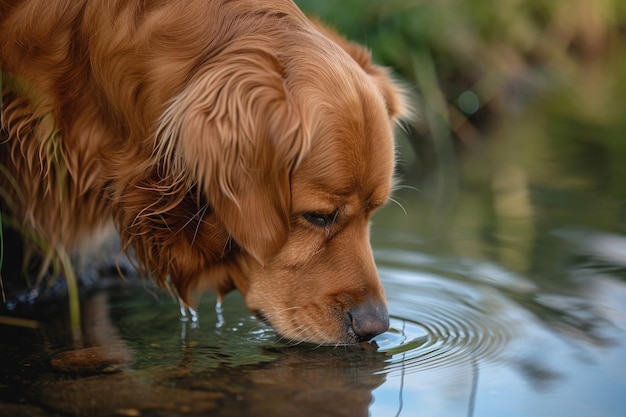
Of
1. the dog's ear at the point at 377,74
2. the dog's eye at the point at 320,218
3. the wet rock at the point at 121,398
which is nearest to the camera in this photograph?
the wet rock at the point at 121,398

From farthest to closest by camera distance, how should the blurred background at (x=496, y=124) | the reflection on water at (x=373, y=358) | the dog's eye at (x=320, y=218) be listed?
the blurred background at (x=496, y=124), the dog's eye at (x=320, y=218), the reflection on water at (x=373, y=358)

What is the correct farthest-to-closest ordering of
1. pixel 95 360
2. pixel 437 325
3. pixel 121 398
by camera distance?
pixel 437 325 < pixel 95 360 < pixel 121 398

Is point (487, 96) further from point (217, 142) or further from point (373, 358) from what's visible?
point (217, 142)

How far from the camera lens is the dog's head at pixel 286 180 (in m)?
2.92

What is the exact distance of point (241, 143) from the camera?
2902mm

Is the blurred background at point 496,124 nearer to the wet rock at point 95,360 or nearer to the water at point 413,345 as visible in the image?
the water at point 413,345

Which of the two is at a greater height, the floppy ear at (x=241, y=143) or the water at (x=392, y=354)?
the floppy ear at (x=241, y=143)

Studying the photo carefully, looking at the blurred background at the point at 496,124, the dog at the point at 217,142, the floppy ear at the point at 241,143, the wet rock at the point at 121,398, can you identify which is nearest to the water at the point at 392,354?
the wet rock at the point at 121,398

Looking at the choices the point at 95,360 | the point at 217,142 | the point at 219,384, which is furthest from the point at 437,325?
the point at 95,360

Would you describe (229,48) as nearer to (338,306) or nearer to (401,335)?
(338,306)

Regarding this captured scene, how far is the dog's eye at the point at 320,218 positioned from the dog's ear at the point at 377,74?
0.72 m

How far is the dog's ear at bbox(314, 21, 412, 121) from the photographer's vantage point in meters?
3.61

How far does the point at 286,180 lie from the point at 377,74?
0.99 meters

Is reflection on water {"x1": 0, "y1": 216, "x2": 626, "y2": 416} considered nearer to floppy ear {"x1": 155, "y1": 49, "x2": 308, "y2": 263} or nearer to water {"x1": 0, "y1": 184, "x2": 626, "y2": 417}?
water {"x1": 0, "y1": 184, "x2": 626, "y2": 417}
